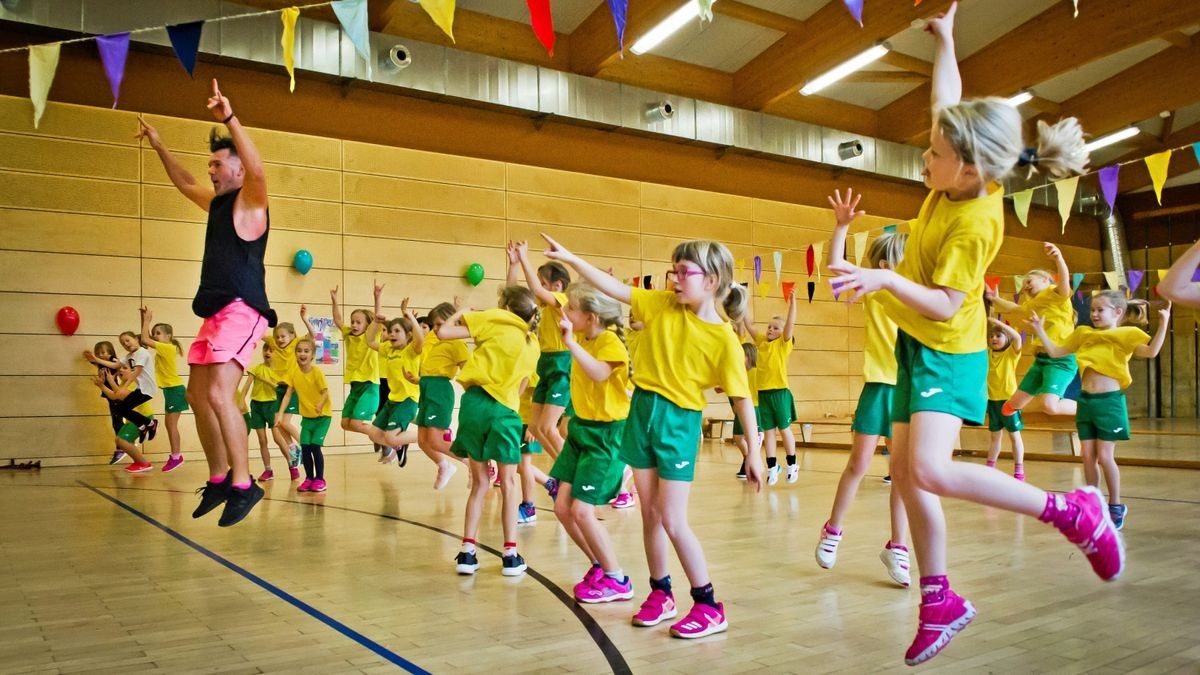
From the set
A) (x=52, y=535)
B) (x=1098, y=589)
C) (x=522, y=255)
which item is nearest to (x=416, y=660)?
(x=522, y=255)

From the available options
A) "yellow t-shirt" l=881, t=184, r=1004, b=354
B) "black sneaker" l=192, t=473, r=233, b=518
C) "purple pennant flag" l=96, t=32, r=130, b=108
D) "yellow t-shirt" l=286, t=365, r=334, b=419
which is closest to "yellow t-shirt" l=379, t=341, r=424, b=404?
"yellow t-shirt" l=286, t=365, r=334, b=419

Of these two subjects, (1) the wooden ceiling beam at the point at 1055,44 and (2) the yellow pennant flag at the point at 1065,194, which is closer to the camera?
(2) the yellow pennant flag at the point at 1065,194

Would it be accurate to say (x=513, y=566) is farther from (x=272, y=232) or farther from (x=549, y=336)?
(x=272, y=232)

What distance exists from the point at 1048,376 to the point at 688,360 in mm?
4564

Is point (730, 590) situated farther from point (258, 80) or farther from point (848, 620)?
point (258, 80)

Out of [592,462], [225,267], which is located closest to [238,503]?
[225,267]

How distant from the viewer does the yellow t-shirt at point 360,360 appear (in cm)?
773

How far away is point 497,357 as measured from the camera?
14.1 feet

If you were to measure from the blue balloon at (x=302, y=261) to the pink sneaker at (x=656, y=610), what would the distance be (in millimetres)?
8537

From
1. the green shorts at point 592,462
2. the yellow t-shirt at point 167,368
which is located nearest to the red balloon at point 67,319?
the yellow t-shirt at point 167,368

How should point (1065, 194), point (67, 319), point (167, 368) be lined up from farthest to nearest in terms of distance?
point (67, 319) → point (167, 368) → point (1065, 194)

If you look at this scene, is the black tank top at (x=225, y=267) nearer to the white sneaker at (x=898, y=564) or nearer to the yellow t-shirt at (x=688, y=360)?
the yellow t-shirt at (x=688, y=360)

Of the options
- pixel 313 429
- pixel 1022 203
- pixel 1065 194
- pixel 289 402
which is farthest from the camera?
pixel 1022 203

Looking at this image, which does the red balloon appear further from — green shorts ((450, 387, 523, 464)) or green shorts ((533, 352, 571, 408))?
green shorts ((450, 387, 523, 464))
